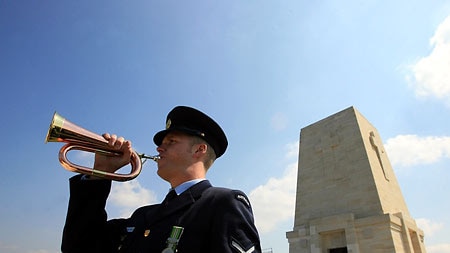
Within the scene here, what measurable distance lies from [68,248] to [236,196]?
1429mm

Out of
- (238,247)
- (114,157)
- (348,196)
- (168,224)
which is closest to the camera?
(238,247)

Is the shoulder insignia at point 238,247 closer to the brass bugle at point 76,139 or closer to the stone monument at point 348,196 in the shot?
the brass bugle at point 76,139

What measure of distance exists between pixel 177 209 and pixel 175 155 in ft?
1.92

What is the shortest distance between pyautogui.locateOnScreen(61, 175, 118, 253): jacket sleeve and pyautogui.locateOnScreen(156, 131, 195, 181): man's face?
1.70ft

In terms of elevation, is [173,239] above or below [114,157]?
below

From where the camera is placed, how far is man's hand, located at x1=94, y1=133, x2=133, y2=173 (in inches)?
107

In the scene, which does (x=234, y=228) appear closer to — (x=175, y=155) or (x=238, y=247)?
(x=238, y=247)

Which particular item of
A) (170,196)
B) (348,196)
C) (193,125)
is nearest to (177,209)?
(170,196)

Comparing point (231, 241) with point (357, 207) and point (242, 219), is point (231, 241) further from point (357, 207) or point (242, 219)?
point (357, 207)

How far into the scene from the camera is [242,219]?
2018 millimetres

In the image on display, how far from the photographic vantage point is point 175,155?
2707mm

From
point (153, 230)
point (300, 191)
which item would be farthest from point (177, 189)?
point (300, 191)

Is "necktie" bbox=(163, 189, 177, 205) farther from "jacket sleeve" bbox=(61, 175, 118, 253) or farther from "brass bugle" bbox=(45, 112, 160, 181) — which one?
"jacket sleeve" bbox=(61, 175, 118, 253)

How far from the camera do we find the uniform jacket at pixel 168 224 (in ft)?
6.43
